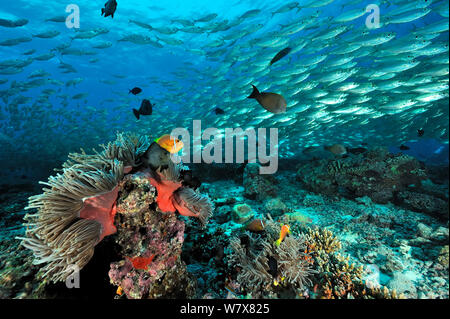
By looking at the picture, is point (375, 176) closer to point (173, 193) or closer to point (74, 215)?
point (173, 193)

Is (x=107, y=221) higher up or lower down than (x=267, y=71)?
lower down

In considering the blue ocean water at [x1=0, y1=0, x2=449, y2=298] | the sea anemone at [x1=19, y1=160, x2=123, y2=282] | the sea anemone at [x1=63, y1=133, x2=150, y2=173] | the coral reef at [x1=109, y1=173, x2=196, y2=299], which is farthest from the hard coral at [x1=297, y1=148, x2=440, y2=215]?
the sea anemone at [x1=19, y1=160, x2=123, y2=282]

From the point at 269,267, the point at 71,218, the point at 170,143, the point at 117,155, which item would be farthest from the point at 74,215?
the point at 269,267

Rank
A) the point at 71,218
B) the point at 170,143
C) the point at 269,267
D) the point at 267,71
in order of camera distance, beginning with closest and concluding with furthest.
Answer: the point at 71,218 < the point at 170,143 < the point at 269,267 < the point at 267,71

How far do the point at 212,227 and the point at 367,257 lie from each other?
10.4 feet

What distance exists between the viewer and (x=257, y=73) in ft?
36.8

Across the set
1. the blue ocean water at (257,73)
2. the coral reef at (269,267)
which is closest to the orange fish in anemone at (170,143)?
the blue ocean water at (257,73)

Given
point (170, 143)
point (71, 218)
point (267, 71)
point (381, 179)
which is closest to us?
point (71, 218)

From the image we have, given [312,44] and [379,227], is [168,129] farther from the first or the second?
[379,227]

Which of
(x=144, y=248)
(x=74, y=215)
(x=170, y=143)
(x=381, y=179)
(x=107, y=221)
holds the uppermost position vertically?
(x=170, y=143)

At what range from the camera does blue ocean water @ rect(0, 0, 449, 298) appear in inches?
350

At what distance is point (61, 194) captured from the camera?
2.00m

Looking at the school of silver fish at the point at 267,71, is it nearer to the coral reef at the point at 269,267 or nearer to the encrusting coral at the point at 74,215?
the coral reef at the point at 269,267
